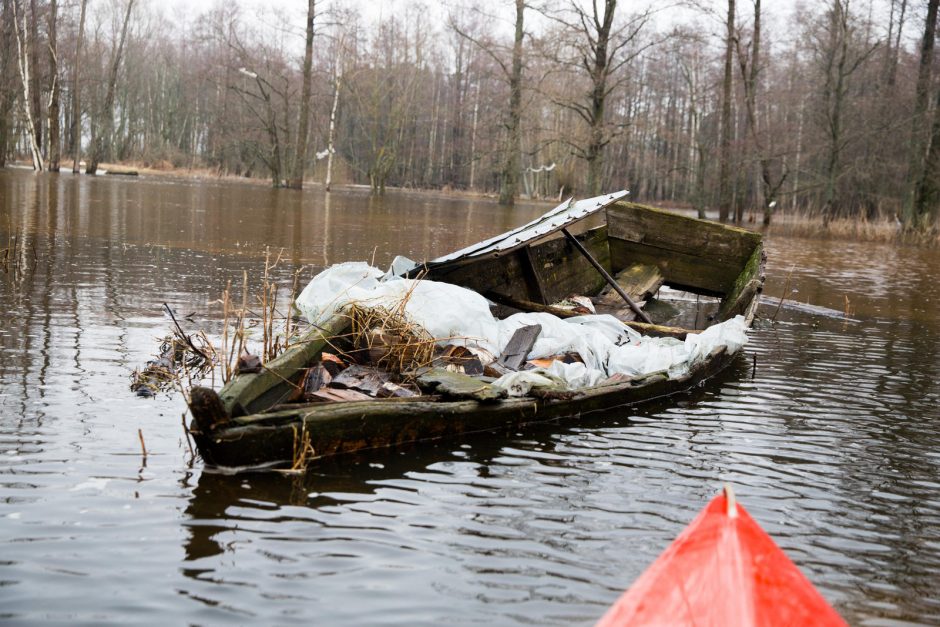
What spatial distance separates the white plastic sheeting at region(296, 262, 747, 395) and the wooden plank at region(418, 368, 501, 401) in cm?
63

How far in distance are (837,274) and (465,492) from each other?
15.4 metres

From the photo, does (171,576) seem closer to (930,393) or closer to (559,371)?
(559,371)

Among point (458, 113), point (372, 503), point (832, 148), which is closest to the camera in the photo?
point (372, 503)

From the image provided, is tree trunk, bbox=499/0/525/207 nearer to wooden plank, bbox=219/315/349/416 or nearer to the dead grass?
the dead grass

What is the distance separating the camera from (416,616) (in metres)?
3.78

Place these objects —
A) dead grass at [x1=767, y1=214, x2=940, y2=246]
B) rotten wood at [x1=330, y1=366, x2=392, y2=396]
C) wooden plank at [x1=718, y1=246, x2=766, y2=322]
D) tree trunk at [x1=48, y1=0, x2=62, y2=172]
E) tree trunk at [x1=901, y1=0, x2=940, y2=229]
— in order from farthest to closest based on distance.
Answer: tree trunk at [x1=48, y1=0, x2=62, y2=172] → tree trunk at [x1=901, y1=0, x2=940, y2=229] → dead grass at [x1=767, y1=214, x2=940, y2=246] → wooden plank at [x1=718, y1=246, x2=766, y2=322] → rotten wood at [x1=330, y1=366, x2=392, y2=396]

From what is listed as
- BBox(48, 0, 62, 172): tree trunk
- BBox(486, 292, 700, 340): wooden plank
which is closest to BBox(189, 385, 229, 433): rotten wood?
BBox(486, 292, 700, 340): wooden plank

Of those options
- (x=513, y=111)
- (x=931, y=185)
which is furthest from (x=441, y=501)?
(x=513, y=111)

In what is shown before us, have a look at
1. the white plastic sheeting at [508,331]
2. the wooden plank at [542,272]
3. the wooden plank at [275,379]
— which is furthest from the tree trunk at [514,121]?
the wooden plank at [275,379]

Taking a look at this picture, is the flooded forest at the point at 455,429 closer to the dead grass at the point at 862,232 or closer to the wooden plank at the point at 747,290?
the wooden plank at the point at 747,290

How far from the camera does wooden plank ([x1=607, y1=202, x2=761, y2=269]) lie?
11.5 meters

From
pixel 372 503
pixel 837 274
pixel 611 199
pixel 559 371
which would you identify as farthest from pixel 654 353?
pixel 837 274

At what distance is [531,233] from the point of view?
901 cm

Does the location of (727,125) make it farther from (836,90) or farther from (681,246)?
(681,246)
